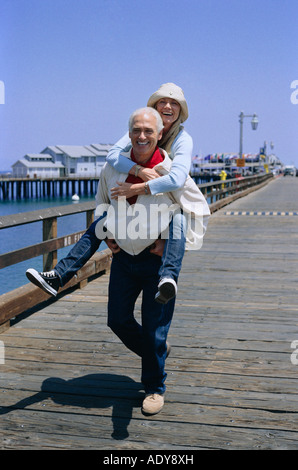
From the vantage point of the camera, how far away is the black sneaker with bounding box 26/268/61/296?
3.16 meters

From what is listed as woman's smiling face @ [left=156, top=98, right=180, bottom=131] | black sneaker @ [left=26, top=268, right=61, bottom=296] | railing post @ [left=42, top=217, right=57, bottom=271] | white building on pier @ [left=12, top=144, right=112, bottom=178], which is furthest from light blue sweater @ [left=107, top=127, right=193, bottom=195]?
white building on pier @ [left=12, top=144, right=112, bottom=178]

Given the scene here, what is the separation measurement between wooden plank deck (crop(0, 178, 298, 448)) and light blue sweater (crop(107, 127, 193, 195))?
52.3 inches

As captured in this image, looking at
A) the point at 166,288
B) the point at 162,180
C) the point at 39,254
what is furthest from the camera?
the point at 39,254

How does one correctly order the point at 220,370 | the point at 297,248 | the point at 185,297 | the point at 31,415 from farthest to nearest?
the point at 297,248 < the point at 185,297 < the point at 220,370 < the point at 31,415

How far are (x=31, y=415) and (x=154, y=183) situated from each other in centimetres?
152

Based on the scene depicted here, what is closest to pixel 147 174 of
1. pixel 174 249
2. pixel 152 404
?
pixel 174 249

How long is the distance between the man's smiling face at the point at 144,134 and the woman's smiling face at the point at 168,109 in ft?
0.55

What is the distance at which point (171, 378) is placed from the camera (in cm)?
399

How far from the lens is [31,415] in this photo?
3.37 meters

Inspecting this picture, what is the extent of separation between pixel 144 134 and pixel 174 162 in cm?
23

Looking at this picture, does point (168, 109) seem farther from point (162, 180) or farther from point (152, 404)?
point (152, 404)

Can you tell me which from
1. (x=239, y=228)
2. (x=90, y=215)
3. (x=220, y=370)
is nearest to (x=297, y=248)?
(x=239, y=228)

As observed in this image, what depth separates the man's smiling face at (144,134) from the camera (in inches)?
124
